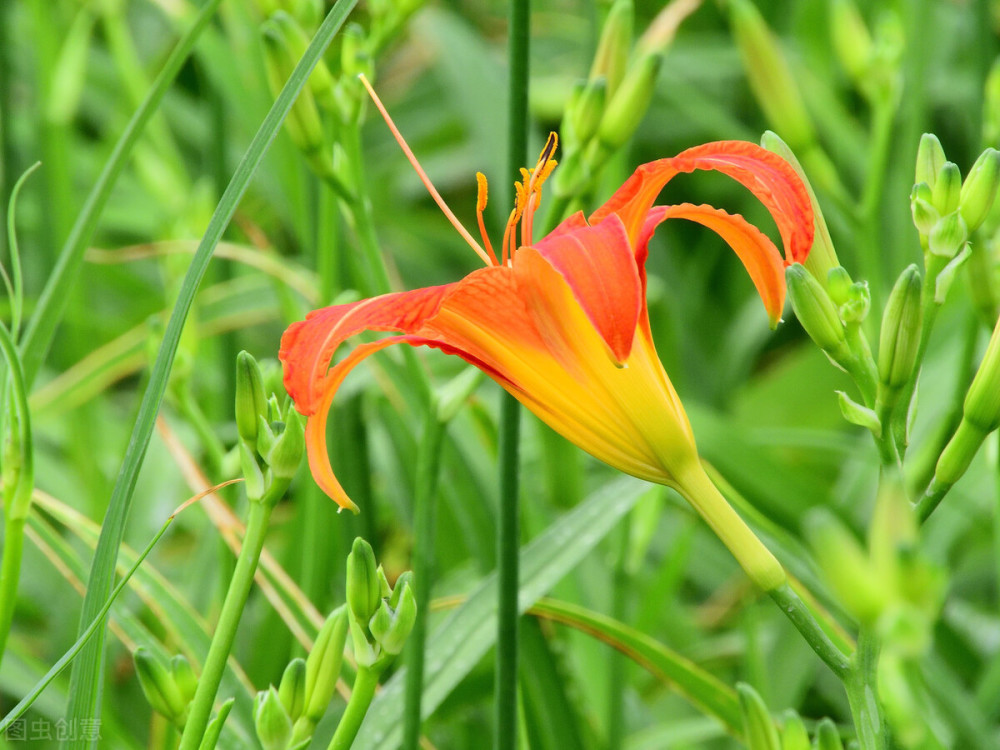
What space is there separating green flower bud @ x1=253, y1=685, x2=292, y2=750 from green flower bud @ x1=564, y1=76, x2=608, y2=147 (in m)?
0.33

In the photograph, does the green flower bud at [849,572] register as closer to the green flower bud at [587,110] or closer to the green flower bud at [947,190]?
the green flower bud at [947,190]

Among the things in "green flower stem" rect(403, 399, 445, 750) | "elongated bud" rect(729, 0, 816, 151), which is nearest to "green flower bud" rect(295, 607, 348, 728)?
"green flower stem" rect(403, 399, 445, 750)

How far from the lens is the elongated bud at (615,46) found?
1.95 ft

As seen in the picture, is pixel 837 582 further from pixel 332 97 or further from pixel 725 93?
pixel 725 93

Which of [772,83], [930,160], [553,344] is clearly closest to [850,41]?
[772,83]

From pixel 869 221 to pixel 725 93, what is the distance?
883mm

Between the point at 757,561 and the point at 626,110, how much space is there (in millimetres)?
295

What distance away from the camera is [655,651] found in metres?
0.58

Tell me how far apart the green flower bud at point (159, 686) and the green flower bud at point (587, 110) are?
1.09ft

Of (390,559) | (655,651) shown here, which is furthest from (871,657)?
(390,559)

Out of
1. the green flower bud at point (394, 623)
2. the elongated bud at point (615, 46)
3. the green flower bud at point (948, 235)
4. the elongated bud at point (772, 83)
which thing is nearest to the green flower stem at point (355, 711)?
the green flower bud at point (394, 623)

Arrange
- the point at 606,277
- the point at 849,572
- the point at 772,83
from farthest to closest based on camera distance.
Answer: the point at 772,83 < the point at 606,277 < the point at 849,572

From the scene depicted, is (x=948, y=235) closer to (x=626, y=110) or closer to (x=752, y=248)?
(x=752, y=248)

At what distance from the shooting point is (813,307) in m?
0.36
